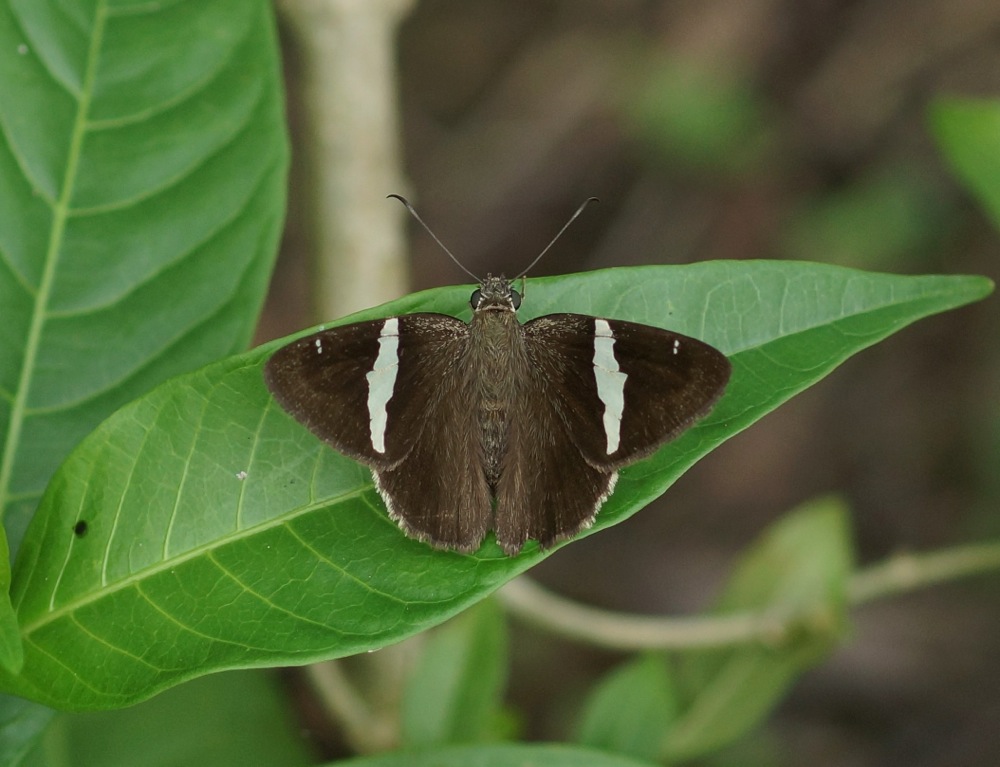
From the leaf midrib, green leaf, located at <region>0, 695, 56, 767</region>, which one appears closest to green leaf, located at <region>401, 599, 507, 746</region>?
green leaf, located at <region>0, 695, 56, 767</region>

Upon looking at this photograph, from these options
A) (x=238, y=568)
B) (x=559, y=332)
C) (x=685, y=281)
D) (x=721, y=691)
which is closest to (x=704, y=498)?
(x=721, y=691)

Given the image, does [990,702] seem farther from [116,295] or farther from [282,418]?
[116,295]

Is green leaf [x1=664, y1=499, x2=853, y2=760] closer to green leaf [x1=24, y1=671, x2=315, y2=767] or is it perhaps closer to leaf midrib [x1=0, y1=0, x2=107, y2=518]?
green leaf [x1=24, y1=671, x2=315, y2=767]

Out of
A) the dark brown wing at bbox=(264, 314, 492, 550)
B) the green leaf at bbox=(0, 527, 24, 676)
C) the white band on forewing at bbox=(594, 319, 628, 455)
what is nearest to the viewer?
the green leaf at bbox=(0, 527, 24, 676)

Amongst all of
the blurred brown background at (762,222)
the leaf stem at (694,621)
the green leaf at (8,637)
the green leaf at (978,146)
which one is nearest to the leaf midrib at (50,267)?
the green leaf at (8,637)

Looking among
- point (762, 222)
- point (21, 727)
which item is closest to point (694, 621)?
point (21, 727)
